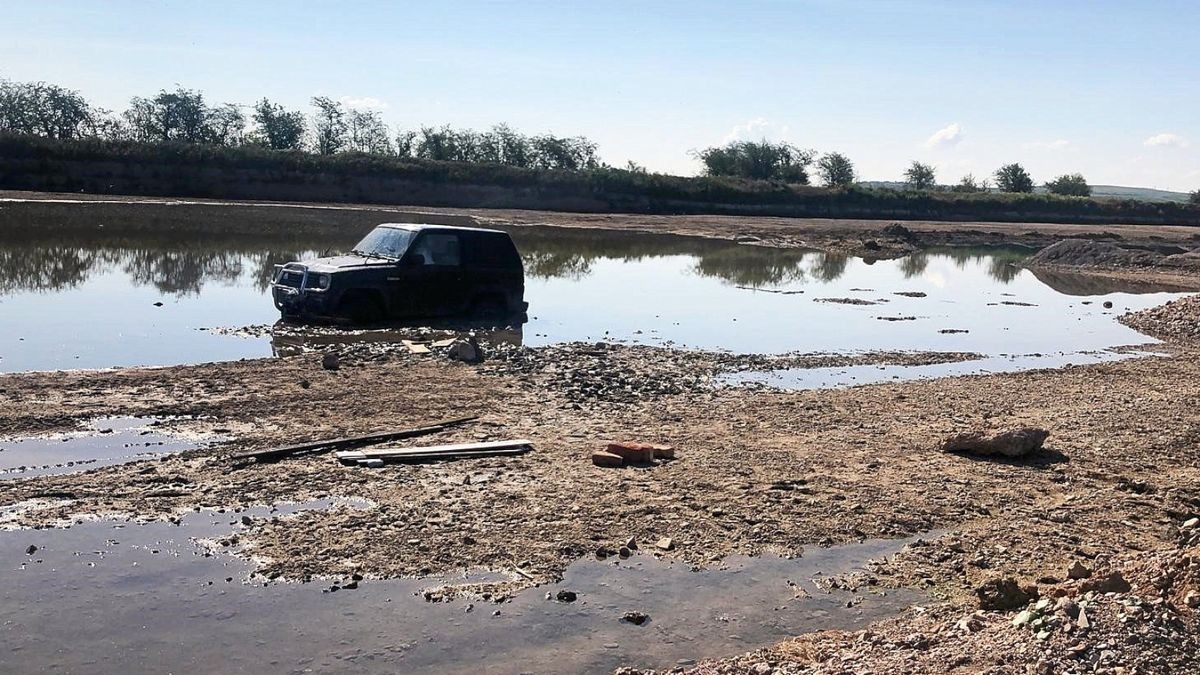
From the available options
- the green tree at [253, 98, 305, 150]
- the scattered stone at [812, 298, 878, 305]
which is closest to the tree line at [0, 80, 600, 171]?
the green tree at [253, 98, 305, 150]

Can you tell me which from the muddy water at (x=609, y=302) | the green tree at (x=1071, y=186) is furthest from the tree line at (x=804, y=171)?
the muddy water at (x=609, y=302)

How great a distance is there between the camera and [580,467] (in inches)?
344

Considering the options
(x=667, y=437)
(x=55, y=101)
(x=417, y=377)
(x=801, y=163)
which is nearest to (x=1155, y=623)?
(x=667, y=437)

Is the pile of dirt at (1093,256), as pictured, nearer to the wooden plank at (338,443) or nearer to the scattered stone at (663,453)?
the scattered stone at (663,453)

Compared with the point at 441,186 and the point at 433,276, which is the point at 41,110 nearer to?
the point at 441,186

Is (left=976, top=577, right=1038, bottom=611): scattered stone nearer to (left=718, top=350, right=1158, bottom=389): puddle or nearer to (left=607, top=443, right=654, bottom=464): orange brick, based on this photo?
(left=607, top=443, right=654, bottom=464): orange brick

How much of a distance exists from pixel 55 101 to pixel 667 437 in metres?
83.4

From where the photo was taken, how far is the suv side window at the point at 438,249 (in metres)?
17.8

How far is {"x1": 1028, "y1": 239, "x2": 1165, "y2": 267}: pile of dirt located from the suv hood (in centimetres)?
3218

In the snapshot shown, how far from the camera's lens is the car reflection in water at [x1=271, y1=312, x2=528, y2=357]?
48.9 feet

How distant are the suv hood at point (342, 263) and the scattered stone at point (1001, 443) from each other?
9927mm

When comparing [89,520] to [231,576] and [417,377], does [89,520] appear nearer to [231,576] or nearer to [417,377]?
[231,576]

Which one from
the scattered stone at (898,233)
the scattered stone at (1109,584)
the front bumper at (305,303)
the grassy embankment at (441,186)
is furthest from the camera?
the grassy embankment at (441,186)

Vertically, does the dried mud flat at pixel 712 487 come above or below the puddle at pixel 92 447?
below
